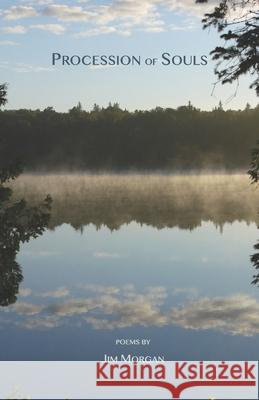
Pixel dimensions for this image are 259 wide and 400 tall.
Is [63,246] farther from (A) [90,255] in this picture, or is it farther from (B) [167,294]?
(B) [167,294]

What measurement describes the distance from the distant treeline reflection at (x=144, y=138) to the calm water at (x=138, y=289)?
35747 mm

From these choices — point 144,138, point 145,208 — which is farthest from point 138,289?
point 144,138

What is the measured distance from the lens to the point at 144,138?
10631 centimetres

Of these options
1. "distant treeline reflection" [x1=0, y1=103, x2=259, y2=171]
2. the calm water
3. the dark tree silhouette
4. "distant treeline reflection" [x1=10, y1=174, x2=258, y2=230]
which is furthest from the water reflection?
"distant treeline reflection" [x1=0, y1=103, x2=259, y2=171]

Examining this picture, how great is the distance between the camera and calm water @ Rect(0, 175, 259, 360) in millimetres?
22422

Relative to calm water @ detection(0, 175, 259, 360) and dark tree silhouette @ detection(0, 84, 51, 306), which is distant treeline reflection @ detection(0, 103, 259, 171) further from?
dark tree silhouette @ detection(0, 84, 51, 306)

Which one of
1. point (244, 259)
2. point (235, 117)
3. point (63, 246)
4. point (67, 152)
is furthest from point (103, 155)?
point (244, 259)

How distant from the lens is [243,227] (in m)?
A: 53.6

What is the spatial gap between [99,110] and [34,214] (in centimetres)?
8524

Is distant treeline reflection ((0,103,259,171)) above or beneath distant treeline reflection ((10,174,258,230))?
above

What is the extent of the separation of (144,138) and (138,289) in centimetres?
7487

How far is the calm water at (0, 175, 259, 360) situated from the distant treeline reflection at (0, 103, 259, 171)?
35747mm

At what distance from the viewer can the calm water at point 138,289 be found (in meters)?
22.4

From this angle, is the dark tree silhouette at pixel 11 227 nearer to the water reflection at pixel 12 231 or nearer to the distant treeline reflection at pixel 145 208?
the water reflection at pixel 12 231
